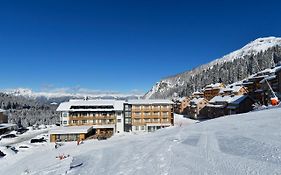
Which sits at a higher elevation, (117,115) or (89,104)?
(89,104)

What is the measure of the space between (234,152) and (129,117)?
57801 millimetres

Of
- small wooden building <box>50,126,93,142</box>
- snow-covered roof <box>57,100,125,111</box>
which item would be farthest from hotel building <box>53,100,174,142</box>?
small wooden building <box>50,126,93,142</box>

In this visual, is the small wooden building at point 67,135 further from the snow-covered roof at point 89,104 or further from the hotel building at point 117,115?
the snow-covered roof at point 89,104

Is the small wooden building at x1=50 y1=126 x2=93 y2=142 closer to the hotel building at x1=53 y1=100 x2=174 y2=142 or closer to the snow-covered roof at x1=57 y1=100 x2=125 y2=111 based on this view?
the hotel building at x1=53 y1=100 x2=174 y2=142

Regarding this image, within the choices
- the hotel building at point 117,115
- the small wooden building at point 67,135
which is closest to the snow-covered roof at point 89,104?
the hotel building at point 117,115

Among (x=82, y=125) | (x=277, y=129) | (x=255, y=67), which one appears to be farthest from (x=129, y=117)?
(x=255, y=67)

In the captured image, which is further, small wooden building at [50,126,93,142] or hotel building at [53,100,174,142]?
hotel building at [53,100,174,142]

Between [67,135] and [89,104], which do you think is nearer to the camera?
[67,135]

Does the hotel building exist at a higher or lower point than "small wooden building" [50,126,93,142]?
higher

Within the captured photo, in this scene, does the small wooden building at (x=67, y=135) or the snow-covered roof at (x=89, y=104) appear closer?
the small wooden building at (x=67, y=135)

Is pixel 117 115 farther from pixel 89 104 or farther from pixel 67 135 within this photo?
pixel 67 135

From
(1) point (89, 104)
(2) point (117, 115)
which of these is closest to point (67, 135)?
(1) point (89, 104)

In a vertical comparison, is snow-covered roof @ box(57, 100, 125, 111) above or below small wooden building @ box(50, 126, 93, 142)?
above

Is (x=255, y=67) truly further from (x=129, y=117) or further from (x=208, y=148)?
(x=208, y=148)
